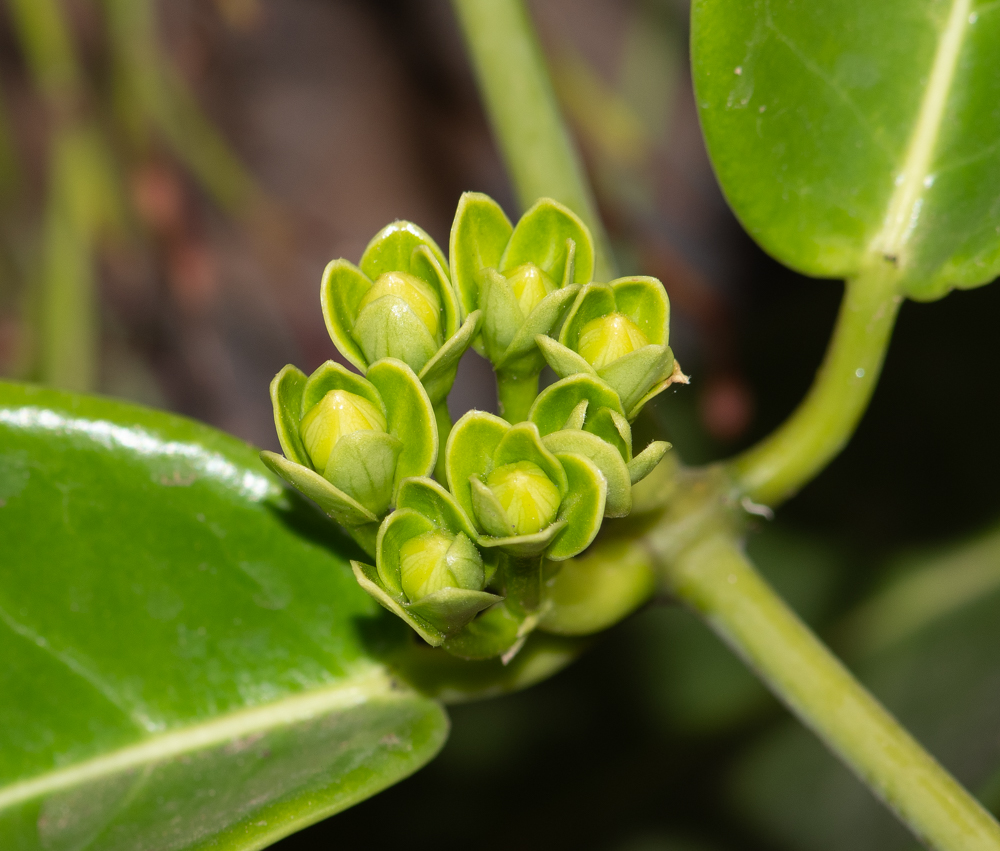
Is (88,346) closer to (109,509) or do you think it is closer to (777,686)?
(109,509)

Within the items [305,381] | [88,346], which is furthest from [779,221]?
[88,346]

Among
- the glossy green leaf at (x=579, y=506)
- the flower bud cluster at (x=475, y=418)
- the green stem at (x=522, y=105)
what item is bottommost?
the glossy green leaf at (x=579, y=506)

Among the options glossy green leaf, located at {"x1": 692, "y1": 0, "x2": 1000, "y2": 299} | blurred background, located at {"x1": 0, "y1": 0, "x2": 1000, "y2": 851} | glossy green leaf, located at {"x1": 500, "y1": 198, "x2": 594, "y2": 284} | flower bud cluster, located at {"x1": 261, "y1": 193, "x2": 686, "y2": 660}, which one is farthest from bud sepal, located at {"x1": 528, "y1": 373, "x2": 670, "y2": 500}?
blurred background, located at {"x1": 0, "y1": 0, "x2": 1000, "y2": 851}

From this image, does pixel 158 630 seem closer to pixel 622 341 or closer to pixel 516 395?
pixel 516 395

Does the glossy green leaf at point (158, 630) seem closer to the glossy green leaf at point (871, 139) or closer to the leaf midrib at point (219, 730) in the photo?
the leaf midrib at point (219, 730)

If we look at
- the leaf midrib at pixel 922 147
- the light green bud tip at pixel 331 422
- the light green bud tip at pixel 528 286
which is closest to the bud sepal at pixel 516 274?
the light green bud tip at pixel 528 286

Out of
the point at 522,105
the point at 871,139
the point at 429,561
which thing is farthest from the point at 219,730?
the point at 871,139

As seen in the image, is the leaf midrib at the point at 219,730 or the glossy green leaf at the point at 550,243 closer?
the glossy green leaf at the point at 550,243
